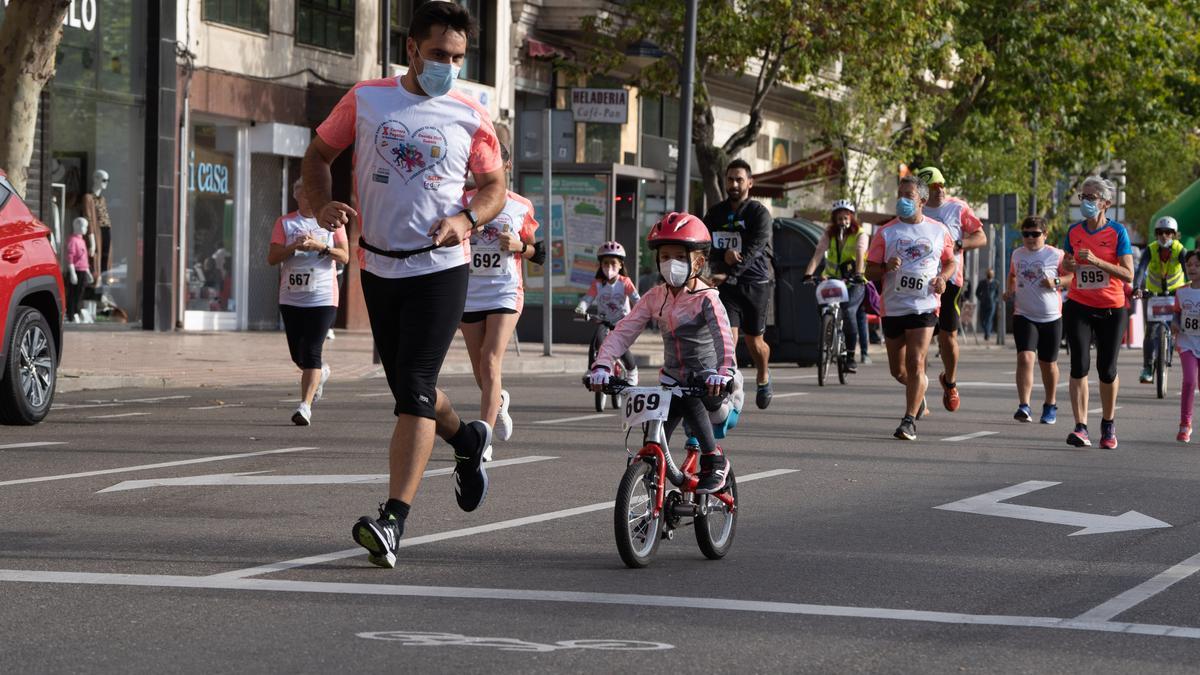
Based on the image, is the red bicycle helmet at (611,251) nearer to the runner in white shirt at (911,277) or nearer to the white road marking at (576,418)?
the white road marking at (576,418)

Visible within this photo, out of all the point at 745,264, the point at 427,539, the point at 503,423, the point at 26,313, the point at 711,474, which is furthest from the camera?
the point at 745,264

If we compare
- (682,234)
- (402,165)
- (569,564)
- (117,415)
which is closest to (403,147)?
(402,165)

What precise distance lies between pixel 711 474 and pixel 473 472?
36.4 inches

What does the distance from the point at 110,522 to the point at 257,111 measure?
21.7m

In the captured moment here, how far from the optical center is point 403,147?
25.0ft

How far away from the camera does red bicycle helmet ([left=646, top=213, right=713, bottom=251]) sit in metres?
8.12

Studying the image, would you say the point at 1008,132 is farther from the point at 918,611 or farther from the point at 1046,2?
the point at 918,611

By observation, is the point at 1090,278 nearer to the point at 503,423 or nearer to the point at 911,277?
the point at 911,277

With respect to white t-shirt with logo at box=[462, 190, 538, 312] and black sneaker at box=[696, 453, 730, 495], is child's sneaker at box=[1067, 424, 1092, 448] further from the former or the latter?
black sneaker at box=[696, 453, 730, 495]

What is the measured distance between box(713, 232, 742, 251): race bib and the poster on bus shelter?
42.4 ft

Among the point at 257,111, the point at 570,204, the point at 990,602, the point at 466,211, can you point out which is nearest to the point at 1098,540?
the point at 990,602

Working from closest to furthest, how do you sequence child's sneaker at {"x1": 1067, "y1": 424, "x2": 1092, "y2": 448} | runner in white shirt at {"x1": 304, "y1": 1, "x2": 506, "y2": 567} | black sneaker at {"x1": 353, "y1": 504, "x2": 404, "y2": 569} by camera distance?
black sneaker at {"x1": 353, "y1": 504, "x2": 404, "y2": 569}, runner in white shirt at {"x1": 304, "y1": 1, "x2": 506, "y2": 567}, child's sneaker at {"x1": 1067, "y1": 424, "x2": 1092, "y2": 448}

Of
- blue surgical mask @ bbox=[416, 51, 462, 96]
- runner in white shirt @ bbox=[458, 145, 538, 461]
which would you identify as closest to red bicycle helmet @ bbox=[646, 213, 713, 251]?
blue surgical mask @ bbox=[416, 51, 462, 96]

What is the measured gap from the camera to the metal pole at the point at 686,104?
25406mm
